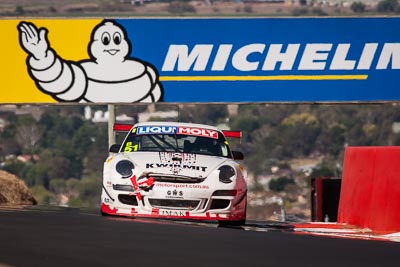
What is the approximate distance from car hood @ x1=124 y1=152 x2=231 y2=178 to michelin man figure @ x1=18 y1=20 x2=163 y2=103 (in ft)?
45.3

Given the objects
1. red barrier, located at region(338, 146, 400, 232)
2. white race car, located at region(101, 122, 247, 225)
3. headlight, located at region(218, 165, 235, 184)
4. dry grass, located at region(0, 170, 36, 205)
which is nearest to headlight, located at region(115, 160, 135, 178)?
white race car, located at region(101, 122, 247, 225)

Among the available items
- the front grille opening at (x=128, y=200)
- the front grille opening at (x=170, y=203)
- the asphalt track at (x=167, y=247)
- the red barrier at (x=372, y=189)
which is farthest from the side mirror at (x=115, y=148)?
the asphalt track at (x=167, y=247)

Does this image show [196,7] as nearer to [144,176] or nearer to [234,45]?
[234,45]

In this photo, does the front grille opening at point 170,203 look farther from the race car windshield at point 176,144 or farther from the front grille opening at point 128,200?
the race car windshield at point 176,144

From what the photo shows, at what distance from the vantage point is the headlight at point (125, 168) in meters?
13.5

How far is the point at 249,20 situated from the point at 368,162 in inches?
550

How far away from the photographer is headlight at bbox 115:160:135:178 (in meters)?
13.5

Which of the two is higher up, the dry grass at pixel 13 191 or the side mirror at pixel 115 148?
the dry grass at pixel 13 191

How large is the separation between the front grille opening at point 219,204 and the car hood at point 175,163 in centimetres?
30

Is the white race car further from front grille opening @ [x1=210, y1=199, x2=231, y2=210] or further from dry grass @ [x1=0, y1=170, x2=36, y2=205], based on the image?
dry grass @ [x1=0, y1=170, x2=36, y2=205]

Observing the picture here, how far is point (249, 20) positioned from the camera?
2819cm

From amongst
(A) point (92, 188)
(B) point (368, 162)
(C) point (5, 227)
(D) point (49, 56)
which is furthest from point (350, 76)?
(A) point (92, 188)

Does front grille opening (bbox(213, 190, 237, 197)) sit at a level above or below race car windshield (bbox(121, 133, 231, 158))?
below

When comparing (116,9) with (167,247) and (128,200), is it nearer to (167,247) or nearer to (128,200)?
(128,200)
